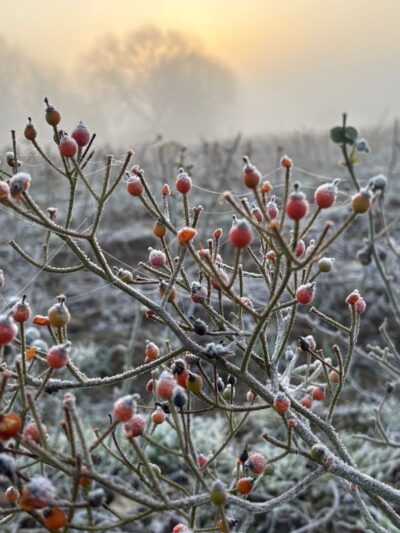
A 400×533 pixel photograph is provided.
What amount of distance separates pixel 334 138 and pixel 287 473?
249 centimetres

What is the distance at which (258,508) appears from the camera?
1.06m

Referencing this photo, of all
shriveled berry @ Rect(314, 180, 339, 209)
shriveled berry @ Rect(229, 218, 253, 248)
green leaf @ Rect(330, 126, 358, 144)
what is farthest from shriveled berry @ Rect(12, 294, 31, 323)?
green leaf @ Rect(330, 126, 358, 144)

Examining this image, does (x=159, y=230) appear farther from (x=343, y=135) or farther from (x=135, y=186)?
(x=343, y=135)

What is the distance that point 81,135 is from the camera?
1214 millimetres

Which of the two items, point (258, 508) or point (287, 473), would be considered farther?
point (287, 473)

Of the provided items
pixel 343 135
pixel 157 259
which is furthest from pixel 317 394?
pixel 343 135

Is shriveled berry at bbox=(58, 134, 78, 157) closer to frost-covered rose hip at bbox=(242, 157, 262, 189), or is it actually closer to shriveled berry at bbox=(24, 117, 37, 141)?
shriveled berry at bbox=(24, 117, 37, 141)

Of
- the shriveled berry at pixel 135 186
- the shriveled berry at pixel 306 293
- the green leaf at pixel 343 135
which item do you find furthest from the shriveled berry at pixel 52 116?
the green leaf at pixel 343 135

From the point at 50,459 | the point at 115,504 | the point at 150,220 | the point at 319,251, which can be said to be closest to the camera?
the point at 50,459

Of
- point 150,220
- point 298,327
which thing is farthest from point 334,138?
point 150,220

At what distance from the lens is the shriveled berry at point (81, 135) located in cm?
121

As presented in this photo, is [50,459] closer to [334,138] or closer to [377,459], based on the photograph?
[334,138]

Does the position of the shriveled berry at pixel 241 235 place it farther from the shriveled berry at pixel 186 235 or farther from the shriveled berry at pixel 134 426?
the shriveled berry at pixel 134 426

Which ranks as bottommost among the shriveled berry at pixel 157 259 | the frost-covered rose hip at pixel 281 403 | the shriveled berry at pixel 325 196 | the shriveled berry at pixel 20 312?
the frost-covered rose hip at pixel 281 403
